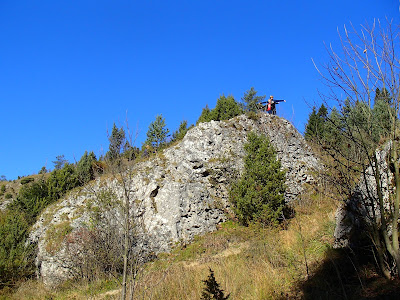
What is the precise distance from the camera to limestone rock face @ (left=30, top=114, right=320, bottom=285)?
14.0 meters

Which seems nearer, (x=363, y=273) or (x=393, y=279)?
(x=393, y=279)

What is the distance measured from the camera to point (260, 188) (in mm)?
13047

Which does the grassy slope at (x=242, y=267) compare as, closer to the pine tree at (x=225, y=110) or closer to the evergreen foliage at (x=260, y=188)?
the evergreen foliage at (x=260, y=188)

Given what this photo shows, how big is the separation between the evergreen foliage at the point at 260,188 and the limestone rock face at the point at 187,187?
6.13 ft

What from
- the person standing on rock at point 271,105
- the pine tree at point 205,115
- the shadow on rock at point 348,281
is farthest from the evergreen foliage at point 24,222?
the person standing on rock at point 271,105

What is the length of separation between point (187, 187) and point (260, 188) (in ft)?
13.4

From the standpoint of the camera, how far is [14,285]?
1402 cm

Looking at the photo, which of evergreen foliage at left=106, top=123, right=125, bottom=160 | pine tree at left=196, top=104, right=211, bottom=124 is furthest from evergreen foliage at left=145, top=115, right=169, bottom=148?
evergreen foliage at left=106, top=123, right=125, bottom=160

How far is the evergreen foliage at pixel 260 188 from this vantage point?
41.6 feet

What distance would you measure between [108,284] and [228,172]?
27.3 ft

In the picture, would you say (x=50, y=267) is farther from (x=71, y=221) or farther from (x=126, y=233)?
(x=126, y=233)

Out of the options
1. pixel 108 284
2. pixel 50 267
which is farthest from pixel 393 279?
pixel 50 267

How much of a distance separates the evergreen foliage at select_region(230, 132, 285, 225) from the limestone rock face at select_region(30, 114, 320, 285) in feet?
6.13

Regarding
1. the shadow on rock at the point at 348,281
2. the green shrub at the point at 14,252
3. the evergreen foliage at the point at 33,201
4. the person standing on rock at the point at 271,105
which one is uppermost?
the person standing on rock at the point at 271,105
